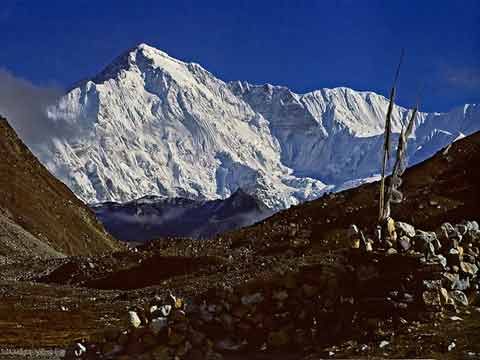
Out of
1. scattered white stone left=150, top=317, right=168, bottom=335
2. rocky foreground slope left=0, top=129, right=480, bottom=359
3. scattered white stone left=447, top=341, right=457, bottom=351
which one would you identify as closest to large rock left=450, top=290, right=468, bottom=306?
rocky foreground slope left=0, top=129, right=480, bottom=359

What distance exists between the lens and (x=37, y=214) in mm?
133000

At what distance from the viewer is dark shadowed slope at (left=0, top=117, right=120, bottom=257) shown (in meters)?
117

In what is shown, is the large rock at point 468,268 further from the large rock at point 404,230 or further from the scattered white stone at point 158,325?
the scattered white stone at point 158,325

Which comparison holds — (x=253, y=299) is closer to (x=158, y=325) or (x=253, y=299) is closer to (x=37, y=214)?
(x=158, y=325)

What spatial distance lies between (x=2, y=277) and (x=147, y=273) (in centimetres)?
2015

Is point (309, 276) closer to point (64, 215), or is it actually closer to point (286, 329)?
point (286, 329)

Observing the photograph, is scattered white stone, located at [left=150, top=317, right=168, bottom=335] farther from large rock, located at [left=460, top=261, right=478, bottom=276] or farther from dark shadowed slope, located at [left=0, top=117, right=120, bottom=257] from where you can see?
dark shadowed slope, located at [left=0, top=117, right=120, bottom=257]

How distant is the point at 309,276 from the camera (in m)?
24.8

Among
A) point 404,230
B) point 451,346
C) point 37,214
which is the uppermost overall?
point 37,214

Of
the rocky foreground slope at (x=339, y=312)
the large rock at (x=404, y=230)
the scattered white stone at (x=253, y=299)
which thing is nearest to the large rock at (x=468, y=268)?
the rocky foreground slope at (x=339, y=312)

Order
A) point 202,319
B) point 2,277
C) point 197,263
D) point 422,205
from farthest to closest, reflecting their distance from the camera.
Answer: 1. point 2,277
2. point 197,263
3. point 422,205
4. point 202,319

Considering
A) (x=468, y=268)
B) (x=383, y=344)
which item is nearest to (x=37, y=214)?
(x=468, y=268)

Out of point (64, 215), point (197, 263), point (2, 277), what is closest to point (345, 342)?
point (197, 263)

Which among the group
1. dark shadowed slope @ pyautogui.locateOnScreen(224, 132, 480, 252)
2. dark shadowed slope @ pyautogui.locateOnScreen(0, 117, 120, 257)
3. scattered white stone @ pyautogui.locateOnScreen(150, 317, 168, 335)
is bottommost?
scattered white stone @ pyautogui.locateOnScreen(150, 317, 168, 335)
